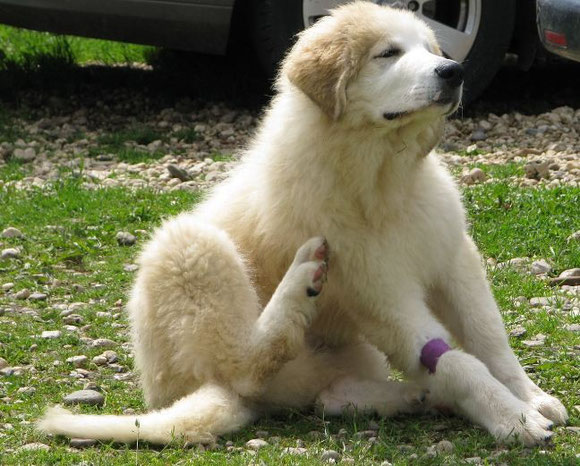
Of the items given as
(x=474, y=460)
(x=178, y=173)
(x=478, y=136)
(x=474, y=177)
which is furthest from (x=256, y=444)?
(x=478, y=136)

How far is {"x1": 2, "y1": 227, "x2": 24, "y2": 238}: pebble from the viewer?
684cm

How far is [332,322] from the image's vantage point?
450 cm

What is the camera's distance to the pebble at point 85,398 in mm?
4695

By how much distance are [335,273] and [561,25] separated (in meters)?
1.54

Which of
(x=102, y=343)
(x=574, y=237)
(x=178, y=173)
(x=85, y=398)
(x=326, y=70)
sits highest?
(x=326, y=70)

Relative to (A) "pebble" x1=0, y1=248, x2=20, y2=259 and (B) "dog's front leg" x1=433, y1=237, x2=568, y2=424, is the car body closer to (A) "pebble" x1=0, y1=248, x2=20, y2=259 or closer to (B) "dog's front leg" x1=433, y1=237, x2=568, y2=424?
(A) "pebble" x1=0, y1=248, x2=20, y2=259

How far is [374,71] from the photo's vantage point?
4352mm

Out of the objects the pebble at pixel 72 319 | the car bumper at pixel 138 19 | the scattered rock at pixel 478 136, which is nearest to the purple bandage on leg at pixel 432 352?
the pebble at pixel 72 319

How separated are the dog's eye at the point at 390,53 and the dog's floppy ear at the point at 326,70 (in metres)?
0.12

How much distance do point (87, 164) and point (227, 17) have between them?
1415 mm

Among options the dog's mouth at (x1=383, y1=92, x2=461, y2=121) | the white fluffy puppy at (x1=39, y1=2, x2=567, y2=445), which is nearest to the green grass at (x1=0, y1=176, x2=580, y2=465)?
the white fluffy puppy at (x1=39, y1=2, x2=567, y2=445)

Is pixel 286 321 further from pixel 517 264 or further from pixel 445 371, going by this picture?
pixel 517 264

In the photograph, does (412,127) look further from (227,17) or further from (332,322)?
(227,17)

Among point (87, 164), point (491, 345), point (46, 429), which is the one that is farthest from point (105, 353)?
point (87, 164)
